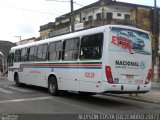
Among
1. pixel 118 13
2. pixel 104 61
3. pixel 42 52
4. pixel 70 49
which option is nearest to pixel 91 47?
pixel 104 61

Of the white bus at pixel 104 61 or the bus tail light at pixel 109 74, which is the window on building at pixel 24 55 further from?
the bus tail light at pixel 109 74

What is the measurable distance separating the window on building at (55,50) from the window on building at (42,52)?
0.56 metres

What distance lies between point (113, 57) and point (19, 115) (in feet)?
14.5

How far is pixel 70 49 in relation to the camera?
1619cm

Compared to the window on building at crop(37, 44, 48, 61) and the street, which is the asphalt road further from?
the window on building at crop(37, 44, 48, 61)

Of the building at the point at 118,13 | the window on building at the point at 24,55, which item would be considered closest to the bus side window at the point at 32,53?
the window on building at the point at 24,55

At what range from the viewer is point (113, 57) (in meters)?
13.7

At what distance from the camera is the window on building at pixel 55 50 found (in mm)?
17375

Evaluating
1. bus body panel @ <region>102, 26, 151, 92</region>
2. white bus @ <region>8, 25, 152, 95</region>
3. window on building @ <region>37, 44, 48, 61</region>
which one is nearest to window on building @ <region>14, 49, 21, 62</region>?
window on building @ <region>37, 44, 48, 61</region>

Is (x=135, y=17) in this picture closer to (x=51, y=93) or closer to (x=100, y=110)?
(x=51, y=93)

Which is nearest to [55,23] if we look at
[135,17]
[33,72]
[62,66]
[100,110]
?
[135,17]

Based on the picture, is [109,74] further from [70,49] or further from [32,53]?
[32,53]

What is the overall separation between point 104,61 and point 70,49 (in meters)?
2.97

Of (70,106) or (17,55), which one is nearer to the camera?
(70,106)
